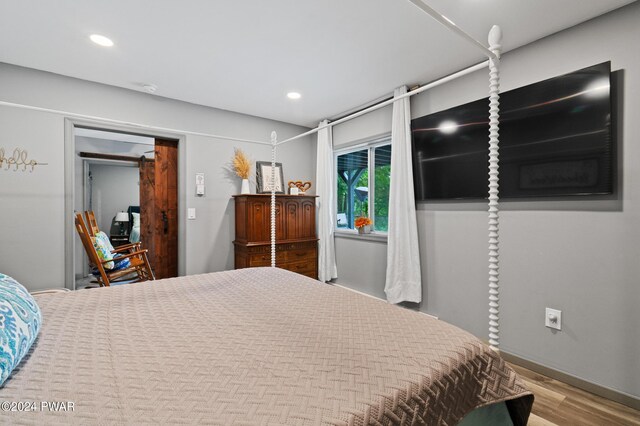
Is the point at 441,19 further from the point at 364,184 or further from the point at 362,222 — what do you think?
the point at 364,184

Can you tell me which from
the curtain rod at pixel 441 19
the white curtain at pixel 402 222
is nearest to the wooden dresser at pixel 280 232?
the white curtain at pixel 402 222

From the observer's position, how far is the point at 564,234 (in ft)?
6.75

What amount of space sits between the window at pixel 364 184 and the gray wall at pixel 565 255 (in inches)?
34.6

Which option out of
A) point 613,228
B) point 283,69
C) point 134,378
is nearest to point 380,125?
point 283,69

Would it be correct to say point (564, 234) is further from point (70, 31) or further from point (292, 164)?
point (70, 31)

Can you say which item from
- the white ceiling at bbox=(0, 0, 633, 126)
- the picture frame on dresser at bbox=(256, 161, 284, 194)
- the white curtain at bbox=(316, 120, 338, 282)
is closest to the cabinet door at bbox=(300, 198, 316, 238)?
the white curtain at bbox=(316, 120, 338, 282)

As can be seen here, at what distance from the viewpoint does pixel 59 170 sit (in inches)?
107

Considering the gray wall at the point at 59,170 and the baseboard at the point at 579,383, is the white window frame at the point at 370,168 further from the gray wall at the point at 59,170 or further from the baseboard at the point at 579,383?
the baseboard at the point at 579,383

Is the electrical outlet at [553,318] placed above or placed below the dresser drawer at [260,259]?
below

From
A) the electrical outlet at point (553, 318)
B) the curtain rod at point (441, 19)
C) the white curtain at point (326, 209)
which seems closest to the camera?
the curtain rod at point (441, 19)

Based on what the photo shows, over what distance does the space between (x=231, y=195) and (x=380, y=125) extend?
Result: 1.99 m

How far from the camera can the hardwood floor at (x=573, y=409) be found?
5.47 feet

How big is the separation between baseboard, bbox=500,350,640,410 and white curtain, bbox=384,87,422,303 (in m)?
0.91

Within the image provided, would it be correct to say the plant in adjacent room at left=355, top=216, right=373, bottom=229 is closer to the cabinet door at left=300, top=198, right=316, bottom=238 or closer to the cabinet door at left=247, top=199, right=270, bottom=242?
the cabinet door at left=300, top=198, right=316, bottom=238
